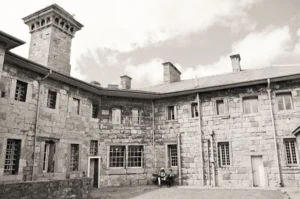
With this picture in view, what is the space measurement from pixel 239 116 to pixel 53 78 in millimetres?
10259

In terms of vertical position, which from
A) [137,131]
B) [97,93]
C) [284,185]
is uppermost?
[97,93]

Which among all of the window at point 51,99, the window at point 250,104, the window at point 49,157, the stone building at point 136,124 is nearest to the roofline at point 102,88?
the stone building at point 136,124

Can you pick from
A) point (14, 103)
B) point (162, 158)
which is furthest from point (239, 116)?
point (14, 103)

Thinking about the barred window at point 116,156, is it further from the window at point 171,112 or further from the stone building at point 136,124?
the window at point 171,112

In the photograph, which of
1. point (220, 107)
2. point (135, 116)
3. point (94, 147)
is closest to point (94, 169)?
point (94, 147)

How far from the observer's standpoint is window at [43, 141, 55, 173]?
12.1m

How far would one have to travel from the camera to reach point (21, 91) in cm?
1134

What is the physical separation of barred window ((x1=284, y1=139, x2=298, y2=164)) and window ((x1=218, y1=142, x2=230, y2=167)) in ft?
9.69

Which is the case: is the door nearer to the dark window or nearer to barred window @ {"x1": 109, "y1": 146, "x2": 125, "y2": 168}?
the dark window

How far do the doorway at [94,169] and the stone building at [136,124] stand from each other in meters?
0.06

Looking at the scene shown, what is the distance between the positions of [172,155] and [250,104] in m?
5.60

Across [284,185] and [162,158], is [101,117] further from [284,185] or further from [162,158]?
[284,185]

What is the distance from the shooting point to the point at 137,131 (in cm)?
1616

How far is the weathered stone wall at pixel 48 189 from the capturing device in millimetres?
7012
